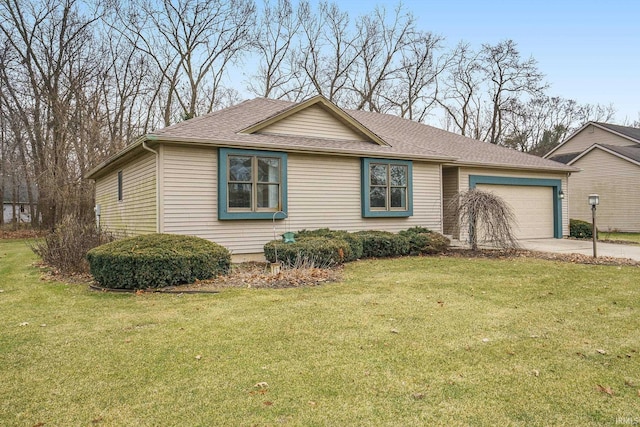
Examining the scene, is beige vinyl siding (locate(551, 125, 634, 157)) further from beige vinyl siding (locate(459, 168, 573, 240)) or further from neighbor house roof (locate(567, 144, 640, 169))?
beige vinyl siding (locate(459, 168, 573, 240))

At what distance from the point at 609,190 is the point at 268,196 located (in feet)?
61.9

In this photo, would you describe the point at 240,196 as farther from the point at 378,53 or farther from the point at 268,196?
the point at 378,53

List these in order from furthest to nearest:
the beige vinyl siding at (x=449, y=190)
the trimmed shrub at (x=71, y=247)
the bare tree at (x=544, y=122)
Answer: the bare tree at (x=544, y=122), the beige vinyl siding at (x=449, y=190), the trimmed shrub at (x=71, y=247)

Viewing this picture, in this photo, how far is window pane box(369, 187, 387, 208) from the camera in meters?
11.9

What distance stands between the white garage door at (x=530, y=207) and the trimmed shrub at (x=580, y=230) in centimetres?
103

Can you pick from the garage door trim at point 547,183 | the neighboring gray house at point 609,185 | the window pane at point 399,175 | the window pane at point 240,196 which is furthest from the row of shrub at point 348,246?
the neighboring gray house at point 609,185

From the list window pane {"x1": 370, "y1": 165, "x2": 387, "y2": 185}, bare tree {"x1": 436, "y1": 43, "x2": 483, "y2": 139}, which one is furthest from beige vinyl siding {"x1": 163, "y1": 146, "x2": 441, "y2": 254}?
bare tree {"x1": 436, "y1": 43, "x2": 483, "y2": 139}

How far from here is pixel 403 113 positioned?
94.4ft

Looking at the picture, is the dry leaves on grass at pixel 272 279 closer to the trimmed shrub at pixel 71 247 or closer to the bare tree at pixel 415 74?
the trimmed shrub at pixel 71 247

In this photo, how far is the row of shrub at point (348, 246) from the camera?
8586mm

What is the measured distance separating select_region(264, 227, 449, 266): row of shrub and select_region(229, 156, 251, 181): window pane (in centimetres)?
Result: 178

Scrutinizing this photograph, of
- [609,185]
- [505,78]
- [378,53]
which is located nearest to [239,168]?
[609,185]

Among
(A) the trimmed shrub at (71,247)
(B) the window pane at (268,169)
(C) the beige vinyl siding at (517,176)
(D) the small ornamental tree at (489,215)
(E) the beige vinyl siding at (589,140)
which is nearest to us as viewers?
(A) the trimmed shrub at (71,247)

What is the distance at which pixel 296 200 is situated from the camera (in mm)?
10773
